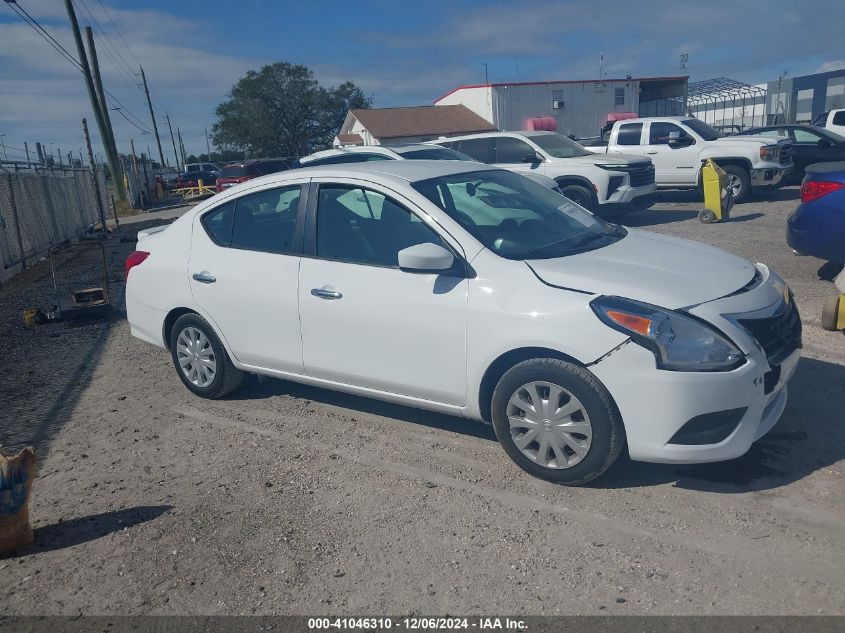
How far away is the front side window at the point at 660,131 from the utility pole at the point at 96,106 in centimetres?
2621

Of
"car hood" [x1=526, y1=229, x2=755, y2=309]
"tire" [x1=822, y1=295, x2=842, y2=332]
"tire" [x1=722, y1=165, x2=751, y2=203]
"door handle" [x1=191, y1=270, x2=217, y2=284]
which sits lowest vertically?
"tire" [x1=822, y1=295, x2=842, y2=332]

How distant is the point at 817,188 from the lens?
738 centimetres

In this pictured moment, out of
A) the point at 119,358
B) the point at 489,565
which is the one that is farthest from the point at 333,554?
the point at 119,358

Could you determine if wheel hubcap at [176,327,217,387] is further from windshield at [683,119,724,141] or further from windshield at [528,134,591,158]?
windshield at [683,119,724,141]

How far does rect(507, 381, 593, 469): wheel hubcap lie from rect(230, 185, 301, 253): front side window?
1987 mm

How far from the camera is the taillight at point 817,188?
724 cm

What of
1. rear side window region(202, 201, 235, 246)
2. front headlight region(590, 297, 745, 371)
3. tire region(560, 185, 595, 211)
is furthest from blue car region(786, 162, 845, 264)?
rear side window region(202, 201, 235, 246)

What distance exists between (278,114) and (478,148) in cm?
5396

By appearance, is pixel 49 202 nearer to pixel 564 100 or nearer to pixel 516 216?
pixel 516 216

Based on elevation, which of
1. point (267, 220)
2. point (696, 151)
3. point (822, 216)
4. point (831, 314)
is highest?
point (267, 220)

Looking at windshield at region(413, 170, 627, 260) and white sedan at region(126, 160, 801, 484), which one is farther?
windshield at region(413, 170, 627, 260)

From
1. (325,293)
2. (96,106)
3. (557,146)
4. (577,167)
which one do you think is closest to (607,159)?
(577,167)

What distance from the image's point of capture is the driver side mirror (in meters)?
4.10

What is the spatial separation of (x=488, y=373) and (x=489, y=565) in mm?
1111
